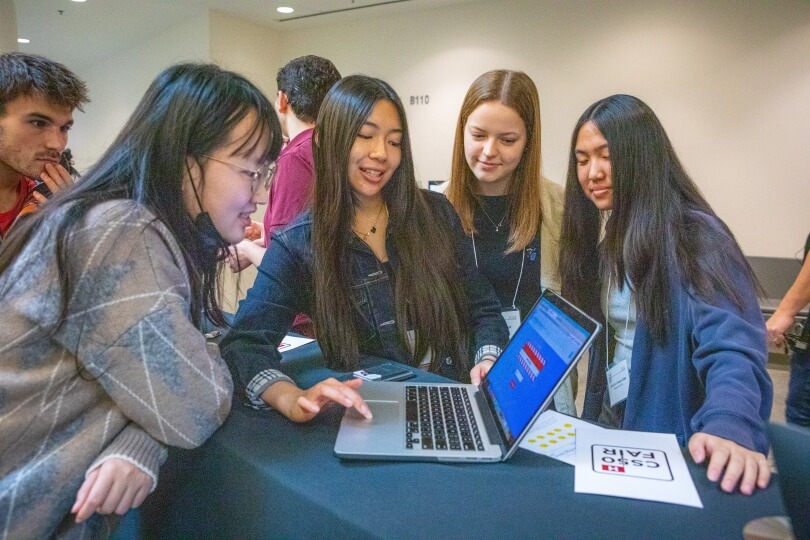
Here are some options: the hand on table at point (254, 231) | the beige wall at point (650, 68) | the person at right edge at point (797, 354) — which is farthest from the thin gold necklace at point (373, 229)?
the beige wall at point (650, 68)

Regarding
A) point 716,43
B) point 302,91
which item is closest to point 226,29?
point 302,91

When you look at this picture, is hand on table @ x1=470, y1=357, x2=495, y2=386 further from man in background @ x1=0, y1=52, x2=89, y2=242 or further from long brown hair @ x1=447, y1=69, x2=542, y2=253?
man in background @ x1=0, y1=52, x2=89, y2=242

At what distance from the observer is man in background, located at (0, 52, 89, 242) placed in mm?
1678

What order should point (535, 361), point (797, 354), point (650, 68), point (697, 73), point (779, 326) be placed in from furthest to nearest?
1. point (650, 68)
2. point (697, 73)
3. point (779, 326)
4. point (797, 354)
5. point (535, 361)

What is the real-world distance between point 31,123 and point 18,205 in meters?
0.28

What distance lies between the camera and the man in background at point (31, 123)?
168cm

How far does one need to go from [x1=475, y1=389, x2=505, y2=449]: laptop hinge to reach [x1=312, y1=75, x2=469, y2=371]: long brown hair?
1.14 ft

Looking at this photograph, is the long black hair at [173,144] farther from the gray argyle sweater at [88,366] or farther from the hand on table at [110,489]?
the hand on table at [110,489]

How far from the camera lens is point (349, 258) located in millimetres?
1478

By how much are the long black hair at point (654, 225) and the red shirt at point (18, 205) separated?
170 centimetres

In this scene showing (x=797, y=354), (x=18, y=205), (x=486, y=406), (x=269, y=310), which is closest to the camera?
(x=486, y=406)

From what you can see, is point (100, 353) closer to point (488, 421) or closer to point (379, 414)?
point (379, 414)

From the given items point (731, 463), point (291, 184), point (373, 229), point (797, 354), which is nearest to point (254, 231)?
point (291, 184)

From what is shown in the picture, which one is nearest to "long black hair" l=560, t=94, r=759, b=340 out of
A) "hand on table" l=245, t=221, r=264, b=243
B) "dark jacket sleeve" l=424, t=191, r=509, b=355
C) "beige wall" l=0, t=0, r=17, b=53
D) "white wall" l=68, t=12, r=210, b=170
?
"dark jacket sleeve" l=424, t=191, r=509, b=355
